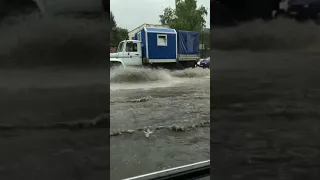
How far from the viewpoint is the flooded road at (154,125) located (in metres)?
2.32

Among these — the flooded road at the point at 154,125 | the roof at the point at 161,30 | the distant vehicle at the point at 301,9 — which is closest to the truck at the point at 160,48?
the roof at the point at 161,30

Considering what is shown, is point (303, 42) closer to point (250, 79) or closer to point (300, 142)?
point (250, 79)

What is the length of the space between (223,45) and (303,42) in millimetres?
250

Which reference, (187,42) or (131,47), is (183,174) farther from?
(187,42)

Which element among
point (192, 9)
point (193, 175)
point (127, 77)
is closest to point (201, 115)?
point (193, 175)

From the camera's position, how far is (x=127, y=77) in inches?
273

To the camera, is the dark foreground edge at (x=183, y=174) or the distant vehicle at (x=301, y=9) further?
the dark foreground edge at (x=183, y=174)

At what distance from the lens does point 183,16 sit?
1006cm

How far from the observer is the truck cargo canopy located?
9078mm

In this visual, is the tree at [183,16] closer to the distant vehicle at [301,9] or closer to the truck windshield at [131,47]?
the truck windshield at [131,47]

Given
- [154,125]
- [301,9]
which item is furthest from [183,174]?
[154,125]

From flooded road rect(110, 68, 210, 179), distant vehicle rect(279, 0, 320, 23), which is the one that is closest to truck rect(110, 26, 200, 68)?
flooded road rect(110, 68, 210, 179)

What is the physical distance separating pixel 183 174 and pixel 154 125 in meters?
1.96

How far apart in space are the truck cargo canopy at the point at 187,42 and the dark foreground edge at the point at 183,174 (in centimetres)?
738
